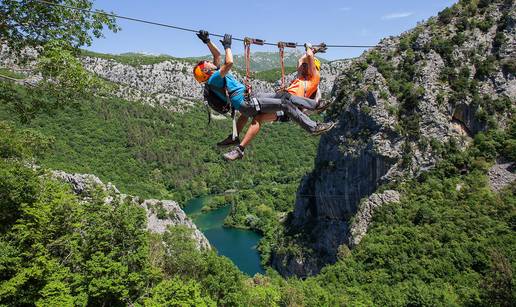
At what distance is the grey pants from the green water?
5868cm

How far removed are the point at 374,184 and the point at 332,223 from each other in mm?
9819

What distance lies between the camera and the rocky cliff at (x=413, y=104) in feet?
161

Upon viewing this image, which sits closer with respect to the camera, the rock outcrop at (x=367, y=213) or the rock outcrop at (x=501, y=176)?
Answer: the rock outcrop at (x=501, y=176)

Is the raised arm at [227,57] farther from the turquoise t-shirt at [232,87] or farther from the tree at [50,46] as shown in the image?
the tree at [50,46]

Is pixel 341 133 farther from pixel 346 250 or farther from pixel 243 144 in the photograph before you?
pixel 243 144

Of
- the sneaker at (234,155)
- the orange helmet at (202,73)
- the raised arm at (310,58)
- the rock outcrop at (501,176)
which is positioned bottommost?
the rock outcrop at (501,176)

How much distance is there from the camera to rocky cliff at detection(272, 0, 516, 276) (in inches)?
1928

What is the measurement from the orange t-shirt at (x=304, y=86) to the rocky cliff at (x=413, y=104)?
4436cm

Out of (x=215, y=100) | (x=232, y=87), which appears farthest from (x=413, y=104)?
(x=232, y=87)

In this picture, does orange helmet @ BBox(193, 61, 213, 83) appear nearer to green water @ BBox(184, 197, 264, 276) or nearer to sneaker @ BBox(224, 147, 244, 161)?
sneaker @ BBox(224, 147, 244, 161)

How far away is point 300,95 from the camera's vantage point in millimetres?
6969

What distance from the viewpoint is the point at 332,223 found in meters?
58.2

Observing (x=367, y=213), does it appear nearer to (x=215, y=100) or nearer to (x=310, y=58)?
(x=310, y=58)

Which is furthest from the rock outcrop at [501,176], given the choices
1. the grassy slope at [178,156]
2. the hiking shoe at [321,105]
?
the hiking shoe at [321,105]
